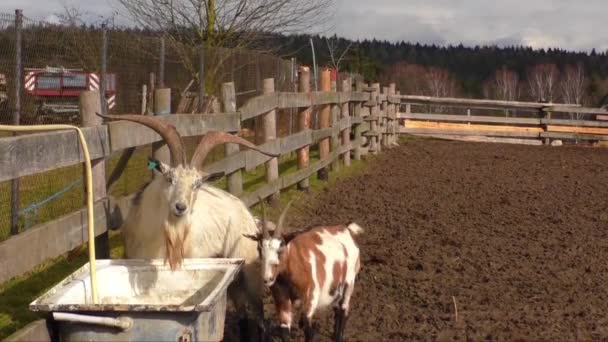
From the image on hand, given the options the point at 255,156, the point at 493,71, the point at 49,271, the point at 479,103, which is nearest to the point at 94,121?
the point at 49,271

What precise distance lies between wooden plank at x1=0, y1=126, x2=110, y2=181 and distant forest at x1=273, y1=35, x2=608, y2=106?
56.6 meters

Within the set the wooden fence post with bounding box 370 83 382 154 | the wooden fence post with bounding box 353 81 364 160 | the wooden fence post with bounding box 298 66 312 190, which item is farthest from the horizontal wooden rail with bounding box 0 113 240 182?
the wooden fence post with bounding box 370 83 382 154

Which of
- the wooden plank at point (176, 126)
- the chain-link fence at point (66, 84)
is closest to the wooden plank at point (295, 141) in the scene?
the chain-link fence at point (66, 84)

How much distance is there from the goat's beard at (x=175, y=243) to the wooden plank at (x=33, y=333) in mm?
1065

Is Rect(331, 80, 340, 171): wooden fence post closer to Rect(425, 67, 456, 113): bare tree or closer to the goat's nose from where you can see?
the goat's nose

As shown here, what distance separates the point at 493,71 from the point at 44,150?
326 ft

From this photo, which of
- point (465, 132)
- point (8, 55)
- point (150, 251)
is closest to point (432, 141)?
point (465, 132)

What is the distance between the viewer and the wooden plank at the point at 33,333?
14.6ft

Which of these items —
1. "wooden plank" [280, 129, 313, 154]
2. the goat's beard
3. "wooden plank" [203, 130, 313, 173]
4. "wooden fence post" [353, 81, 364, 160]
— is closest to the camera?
the goat's beard

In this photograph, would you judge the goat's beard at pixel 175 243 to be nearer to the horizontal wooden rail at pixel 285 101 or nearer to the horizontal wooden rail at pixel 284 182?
the horizontal wooden rail at pixel 284 182

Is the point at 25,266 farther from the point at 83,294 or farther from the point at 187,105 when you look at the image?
the point at 187,105

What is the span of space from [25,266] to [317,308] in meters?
2.22

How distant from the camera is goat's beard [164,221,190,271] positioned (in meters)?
5.69

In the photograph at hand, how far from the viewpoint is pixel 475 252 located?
958 centimetres
